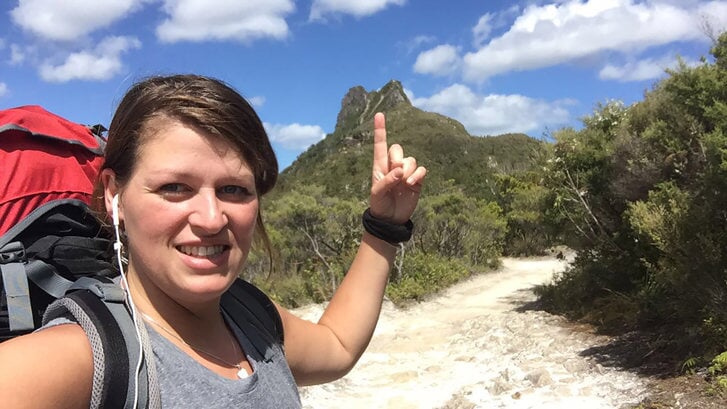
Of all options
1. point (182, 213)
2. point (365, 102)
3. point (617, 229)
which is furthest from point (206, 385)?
point (365, 102)

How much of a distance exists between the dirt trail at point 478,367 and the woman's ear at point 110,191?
4.55 metres

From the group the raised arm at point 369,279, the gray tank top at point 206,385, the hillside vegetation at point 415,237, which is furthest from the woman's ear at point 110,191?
the hillside vegetation at point 415,237

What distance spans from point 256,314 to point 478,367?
5.64 m

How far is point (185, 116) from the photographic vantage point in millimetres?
994

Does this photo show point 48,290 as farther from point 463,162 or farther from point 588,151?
point 463,162

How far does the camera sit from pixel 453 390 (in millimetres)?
5770

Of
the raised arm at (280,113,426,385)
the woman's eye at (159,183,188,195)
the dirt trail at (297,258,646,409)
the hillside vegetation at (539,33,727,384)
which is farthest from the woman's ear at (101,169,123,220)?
the hillside vegetation at (539,33,727,384)

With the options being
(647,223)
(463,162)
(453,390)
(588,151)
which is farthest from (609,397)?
(463,162)

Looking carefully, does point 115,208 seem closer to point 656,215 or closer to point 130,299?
point 130,299

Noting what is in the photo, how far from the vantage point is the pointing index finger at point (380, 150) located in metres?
1.55

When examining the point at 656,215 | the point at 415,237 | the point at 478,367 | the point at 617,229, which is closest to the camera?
the point at 656,215

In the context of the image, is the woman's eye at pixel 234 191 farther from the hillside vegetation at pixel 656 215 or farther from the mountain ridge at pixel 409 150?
the mountain ridge at pixel 409 150

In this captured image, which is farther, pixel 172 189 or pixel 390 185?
pixel 390 185

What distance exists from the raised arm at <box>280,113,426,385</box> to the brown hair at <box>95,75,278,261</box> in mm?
496
